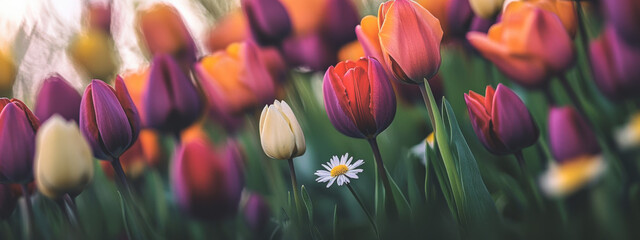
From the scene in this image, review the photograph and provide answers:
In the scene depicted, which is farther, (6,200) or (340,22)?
(340,22)

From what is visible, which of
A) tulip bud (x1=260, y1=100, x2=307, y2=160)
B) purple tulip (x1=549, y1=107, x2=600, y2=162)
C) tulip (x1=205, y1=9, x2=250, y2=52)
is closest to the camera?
purple tulip (x1=549, y1=107, x2=600, y2=162)

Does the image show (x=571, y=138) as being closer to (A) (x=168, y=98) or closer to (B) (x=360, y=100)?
(B) (x=360, y=100)

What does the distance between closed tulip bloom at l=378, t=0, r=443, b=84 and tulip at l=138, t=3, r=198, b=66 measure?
0.39 meters

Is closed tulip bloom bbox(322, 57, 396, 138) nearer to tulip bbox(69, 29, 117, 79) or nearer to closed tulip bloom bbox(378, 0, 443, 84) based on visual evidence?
Result: closed tulip bloom bbox(378, 0, 443, 84)

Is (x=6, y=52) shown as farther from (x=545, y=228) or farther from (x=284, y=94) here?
(x=545, y=228)

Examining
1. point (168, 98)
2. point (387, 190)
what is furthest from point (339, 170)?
point (168, 98)

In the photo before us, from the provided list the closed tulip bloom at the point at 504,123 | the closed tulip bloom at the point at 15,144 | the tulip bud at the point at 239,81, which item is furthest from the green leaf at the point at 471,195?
the closed tulip bloom at the point at 15,144

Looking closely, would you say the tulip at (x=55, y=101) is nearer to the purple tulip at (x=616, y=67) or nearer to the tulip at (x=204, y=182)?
the tulip at (x=204, y=182)

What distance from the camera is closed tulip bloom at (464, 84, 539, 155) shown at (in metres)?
0.39

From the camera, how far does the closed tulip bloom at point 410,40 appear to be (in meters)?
0.43

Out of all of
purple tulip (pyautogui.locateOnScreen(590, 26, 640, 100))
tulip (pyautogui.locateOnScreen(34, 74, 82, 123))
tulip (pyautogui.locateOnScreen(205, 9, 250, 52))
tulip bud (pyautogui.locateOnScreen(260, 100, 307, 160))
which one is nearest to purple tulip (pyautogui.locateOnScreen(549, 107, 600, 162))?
purple tulip (pyautogui.locateOnScreen(590, 26, 640, 100))

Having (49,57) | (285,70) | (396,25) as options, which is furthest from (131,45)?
(396,25)

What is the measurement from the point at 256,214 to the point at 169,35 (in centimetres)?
34

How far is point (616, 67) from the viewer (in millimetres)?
359
